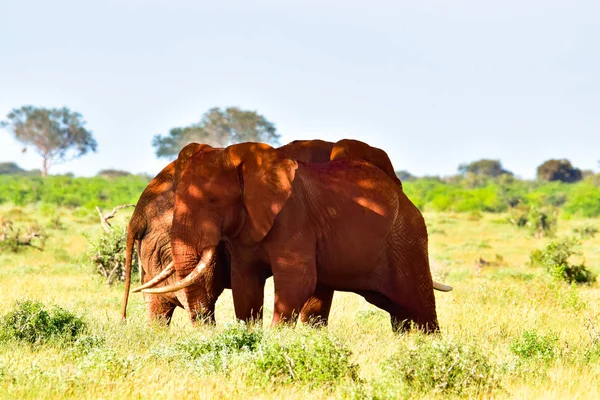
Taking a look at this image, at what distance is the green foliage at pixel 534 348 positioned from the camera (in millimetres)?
8422

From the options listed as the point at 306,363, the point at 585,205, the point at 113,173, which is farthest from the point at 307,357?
the point at 113,173

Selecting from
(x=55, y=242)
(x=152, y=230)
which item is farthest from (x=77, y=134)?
(x=152, y=230)

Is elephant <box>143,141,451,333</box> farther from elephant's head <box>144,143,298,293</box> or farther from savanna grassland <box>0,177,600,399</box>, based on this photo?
savanna grassland <box>0,177,600,399</box>

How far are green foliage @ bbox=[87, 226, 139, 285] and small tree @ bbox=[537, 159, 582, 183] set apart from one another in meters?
90.6

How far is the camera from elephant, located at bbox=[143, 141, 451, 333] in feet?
29.1

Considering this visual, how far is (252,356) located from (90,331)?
224 centimetres

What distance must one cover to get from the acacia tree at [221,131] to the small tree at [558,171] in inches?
1238

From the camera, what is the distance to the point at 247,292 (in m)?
9.27

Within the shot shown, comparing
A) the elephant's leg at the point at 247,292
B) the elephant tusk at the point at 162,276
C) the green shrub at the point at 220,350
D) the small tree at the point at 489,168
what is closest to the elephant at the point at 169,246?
the elephant tusk at the point at 162,276

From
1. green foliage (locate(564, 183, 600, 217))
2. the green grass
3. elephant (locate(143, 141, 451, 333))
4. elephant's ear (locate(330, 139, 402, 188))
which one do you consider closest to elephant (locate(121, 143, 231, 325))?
the green grass

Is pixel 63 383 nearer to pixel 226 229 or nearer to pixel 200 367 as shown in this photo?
pixel 200 367

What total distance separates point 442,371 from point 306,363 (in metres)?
0.97

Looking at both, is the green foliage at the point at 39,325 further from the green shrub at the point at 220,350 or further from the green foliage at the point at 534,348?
the green foliage at the point at 534,348

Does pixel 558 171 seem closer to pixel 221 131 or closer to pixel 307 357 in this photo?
pixel 221 131
